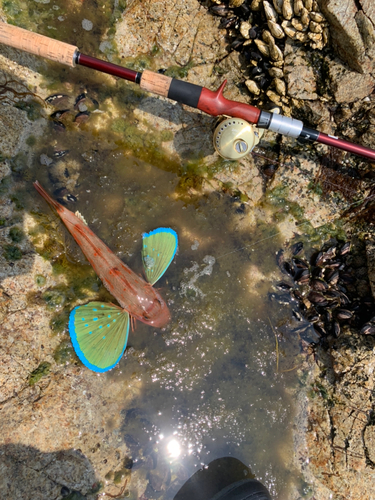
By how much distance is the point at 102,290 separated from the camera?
587 centimetres

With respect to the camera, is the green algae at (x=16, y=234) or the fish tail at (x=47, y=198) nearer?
the green algae at (x=16, y=234)

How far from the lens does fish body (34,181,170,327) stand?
18.6 feet

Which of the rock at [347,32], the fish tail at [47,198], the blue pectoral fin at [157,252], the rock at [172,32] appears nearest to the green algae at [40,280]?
the fish tail at [47,198]

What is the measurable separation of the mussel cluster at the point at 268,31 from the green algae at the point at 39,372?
6432mm

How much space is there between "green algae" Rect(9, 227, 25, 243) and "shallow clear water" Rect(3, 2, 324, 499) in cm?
66

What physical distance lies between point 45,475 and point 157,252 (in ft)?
14.0

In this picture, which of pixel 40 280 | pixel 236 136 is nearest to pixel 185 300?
pixel 40 280

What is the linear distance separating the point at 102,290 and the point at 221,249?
250 centimetres

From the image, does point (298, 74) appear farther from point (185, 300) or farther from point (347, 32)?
point (185, 300)

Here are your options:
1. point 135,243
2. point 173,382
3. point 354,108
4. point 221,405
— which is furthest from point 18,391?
point 354,108

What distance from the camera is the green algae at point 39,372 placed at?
525cm

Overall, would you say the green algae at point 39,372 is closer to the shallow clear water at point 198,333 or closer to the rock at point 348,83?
the shallow clear water at point 198,333

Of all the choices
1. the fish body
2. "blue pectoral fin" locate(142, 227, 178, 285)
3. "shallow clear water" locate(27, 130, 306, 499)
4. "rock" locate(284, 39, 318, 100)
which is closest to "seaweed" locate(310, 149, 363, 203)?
"rock" locate(284, 39, 318, 100)

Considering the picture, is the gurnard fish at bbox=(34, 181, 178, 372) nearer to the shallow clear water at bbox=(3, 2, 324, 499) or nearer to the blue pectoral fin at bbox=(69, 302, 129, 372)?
the blue pectoral fin at bbox=(69, 302, 129, 372)
